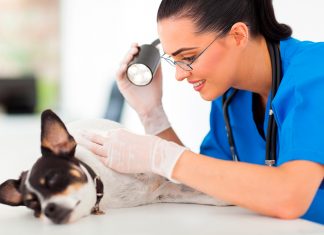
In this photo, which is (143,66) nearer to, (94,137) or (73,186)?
(94,137)

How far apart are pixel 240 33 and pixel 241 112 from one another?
0.98 ft

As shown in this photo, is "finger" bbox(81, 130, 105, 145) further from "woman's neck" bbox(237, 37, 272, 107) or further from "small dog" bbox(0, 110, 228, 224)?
"woman's neck" bbox(237, 37, 272, 107)

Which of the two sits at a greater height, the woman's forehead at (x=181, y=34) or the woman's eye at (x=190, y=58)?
the woman's forehead at (x=181, y=34)

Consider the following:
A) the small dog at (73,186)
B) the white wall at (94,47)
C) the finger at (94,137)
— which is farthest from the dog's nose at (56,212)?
the white wall at (94,47)

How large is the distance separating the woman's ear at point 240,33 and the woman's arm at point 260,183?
371 millimetres

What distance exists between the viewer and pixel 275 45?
1308 millimetres

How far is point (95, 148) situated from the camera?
1.12 m

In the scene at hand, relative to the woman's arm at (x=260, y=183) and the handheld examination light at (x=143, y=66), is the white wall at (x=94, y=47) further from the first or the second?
the woman's arm at (x=260, y=183)

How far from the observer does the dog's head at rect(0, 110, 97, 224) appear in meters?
0.94

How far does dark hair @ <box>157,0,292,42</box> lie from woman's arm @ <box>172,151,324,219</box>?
372mm

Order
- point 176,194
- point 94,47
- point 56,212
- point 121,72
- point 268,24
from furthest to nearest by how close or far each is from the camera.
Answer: point 94,47
point 121,72
point 268,24
point 176,194
point 56,212

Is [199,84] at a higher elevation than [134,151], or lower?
higher

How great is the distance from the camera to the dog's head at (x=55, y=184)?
0.94 meters

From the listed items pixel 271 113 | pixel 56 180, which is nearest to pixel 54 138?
pixel 56 180
